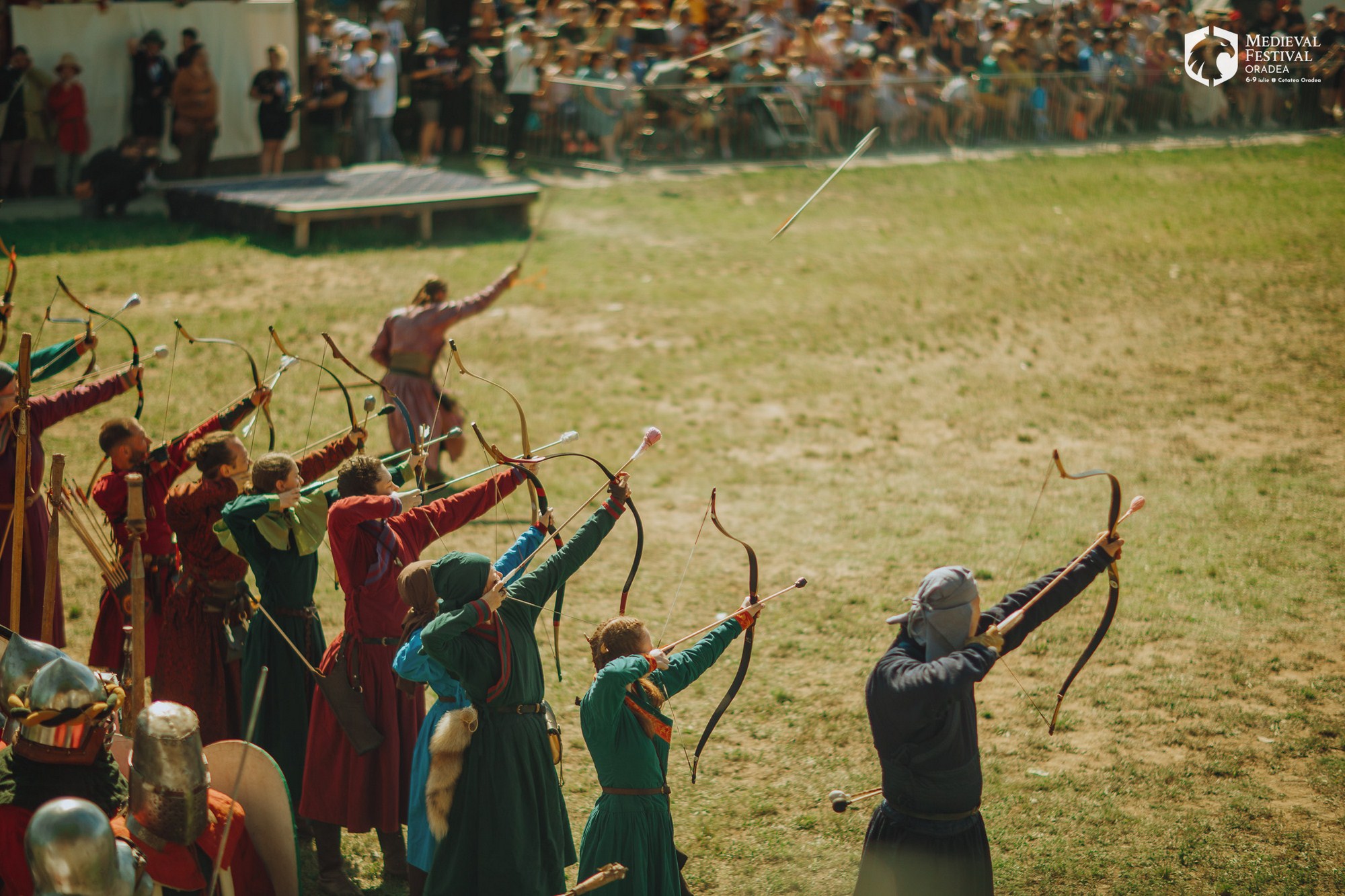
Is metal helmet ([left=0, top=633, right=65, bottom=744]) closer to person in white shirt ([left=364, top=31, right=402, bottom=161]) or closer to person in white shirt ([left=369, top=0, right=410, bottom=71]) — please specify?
person in white shirt ([left=364, top=31, right=402, bottom=161])

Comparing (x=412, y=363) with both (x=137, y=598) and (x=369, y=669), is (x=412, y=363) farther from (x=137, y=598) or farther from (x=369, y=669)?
(x=137, y=598)

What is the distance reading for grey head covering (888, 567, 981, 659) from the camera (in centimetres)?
387

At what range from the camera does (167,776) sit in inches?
123

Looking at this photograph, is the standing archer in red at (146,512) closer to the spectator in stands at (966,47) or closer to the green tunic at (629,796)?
the green tunic at (629,796)

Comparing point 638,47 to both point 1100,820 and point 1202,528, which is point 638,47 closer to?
point 1202,528

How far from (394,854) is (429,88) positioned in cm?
1524

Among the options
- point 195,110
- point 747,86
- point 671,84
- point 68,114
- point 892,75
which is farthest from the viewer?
point 892,75

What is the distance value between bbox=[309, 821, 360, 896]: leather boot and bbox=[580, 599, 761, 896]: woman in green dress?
122 cm

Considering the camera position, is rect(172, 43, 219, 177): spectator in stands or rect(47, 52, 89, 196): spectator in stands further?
rect(172, 43, 219, 177): spectator in stands

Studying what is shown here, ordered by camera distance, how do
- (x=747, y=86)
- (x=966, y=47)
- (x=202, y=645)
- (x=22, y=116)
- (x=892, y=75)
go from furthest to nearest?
1. (x=966, y=47)
2. (x=892, y=75)
3. (x=747, y=86)
4. (x=22, y=116)
5. (x=202, y=645)

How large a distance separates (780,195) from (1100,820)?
1265 centimetres

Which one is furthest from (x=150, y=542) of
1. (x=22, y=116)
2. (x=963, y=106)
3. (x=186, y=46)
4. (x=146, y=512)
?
(x=963, y=106)

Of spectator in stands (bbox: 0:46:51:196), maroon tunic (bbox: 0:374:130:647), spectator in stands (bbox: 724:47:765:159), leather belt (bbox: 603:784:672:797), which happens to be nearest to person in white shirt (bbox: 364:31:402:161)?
spectator in stands (bbox: 0:46:51:196)

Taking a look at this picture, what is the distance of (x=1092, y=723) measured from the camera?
618cm
